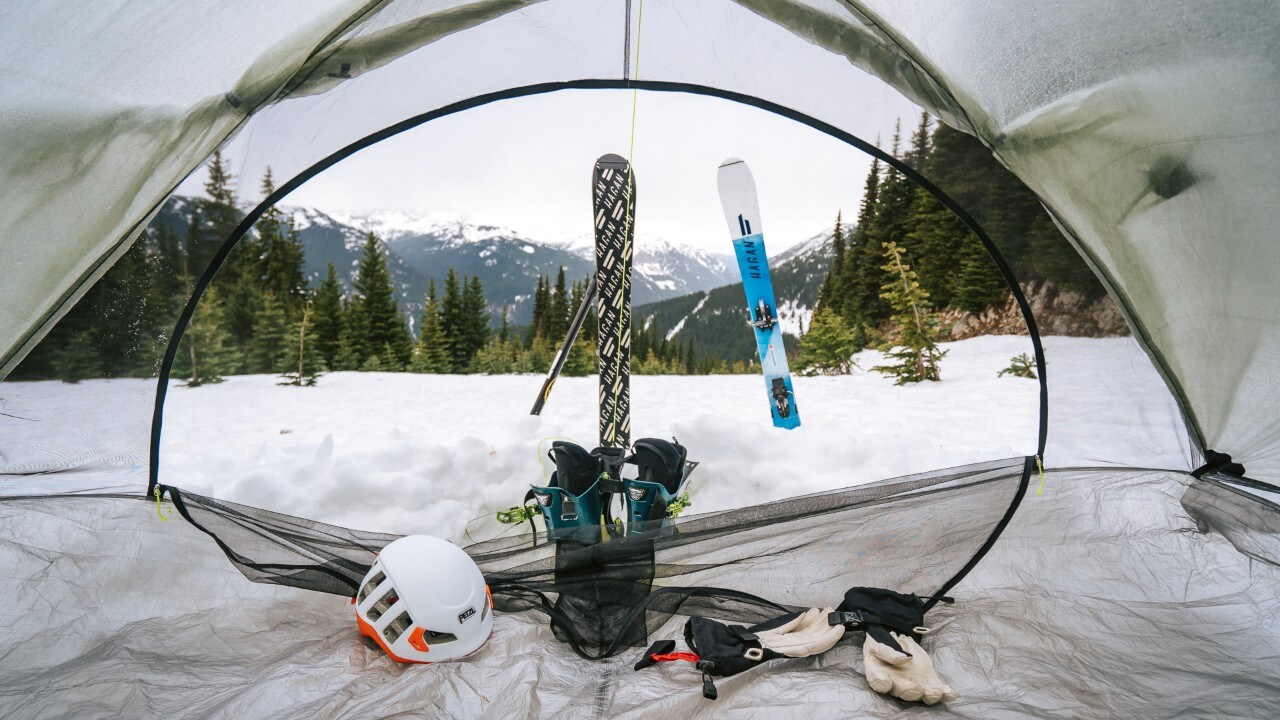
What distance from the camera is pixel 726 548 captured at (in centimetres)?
173

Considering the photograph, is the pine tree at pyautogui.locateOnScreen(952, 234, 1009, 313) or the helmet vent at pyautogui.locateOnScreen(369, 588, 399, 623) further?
the pine tree at pyautogui.locateOnScreen(952, 234, 1009, 313)

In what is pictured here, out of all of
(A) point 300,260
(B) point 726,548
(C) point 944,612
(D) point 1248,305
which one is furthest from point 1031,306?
(A) point 300,260

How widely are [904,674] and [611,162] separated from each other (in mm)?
3027

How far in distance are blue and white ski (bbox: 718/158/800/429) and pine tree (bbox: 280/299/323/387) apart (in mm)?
8957

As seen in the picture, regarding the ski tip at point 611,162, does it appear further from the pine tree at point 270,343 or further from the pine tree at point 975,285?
the pine tree at point 270,343

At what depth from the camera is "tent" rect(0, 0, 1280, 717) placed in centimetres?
128

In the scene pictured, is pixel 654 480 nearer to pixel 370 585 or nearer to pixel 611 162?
pixel 370 585

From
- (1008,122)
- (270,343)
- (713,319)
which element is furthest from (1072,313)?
(713,319)

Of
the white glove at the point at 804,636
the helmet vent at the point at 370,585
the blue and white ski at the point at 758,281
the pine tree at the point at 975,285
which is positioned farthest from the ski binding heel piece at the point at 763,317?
the pine tree at the point at 975,285

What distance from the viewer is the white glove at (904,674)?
1.22 m

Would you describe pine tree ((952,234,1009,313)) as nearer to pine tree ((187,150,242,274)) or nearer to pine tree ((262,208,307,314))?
pine tree ((187,150,242,274))

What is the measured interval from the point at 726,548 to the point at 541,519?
1136mm

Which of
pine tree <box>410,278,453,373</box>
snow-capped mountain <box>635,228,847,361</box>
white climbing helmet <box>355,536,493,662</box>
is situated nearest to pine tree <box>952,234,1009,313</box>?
white climbing helmet <box>355,536,493,662</box>

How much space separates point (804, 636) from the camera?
1479mm
